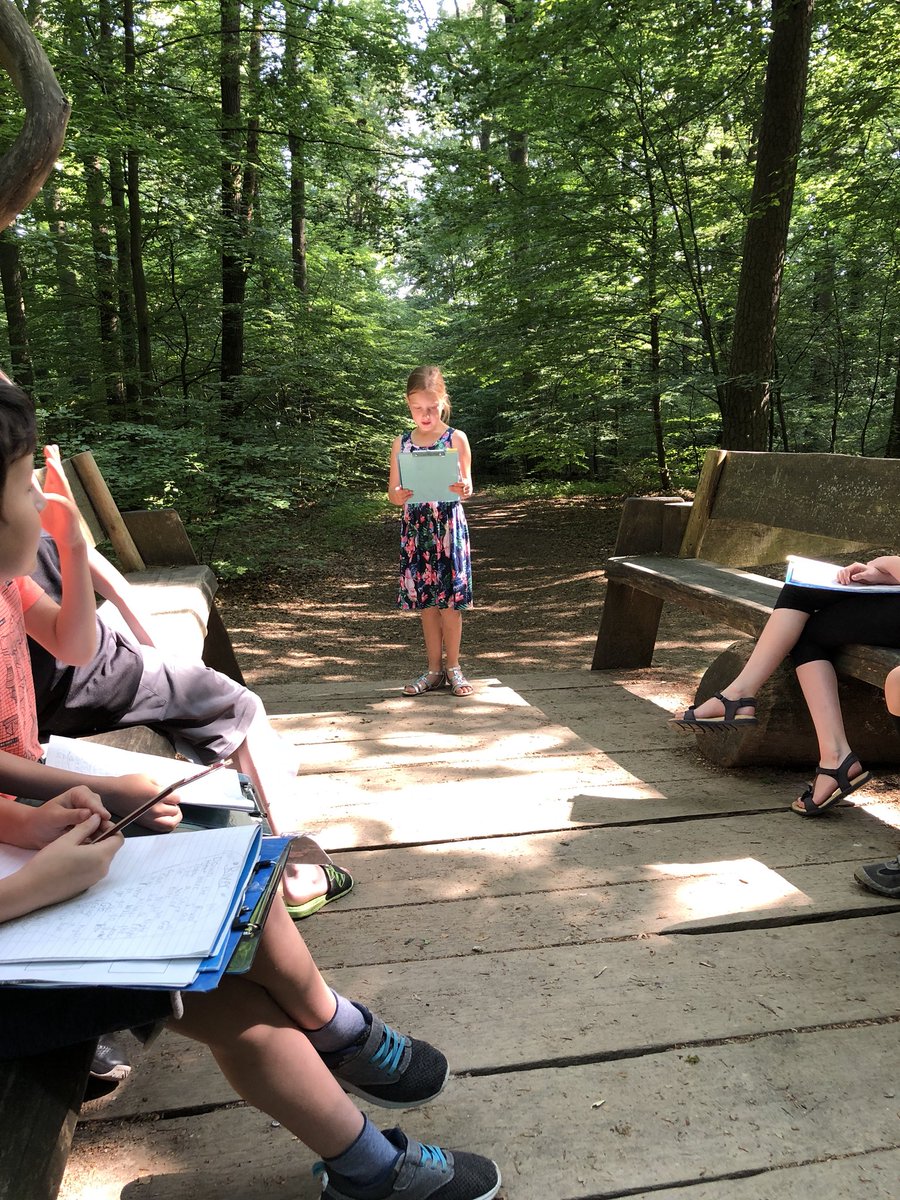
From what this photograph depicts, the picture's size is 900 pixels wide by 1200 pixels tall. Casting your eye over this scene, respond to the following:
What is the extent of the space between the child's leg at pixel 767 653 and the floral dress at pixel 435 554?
156 centimetres

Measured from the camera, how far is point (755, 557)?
3.91m

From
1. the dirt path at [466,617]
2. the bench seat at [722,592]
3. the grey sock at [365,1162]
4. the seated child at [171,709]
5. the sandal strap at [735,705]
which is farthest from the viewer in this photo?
the dirt path at [466,617]

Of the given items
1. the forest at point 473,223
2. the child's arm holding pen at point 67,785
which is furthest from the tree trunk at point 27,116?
the forest at point 473,223

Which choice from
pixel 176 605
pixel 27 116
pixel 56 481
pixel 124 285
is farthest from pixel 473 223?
pixel 56 481

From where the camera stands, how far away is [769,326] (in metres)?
6.70

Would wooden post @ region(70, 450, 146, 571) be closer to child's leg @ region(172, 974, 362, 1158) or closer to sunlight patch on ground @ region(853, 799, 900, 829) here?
child's leg @ region(172, 974, 362, 1158)

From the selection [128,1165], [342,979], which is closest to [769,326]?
[342,979]

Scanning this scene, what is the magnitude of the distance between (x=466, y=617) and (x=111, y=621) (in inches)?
191

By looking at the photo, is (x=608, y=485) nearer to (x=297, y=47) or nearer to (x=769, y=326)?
(x=769, y=326)

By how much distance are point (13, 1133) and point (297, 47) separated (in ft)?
33.6

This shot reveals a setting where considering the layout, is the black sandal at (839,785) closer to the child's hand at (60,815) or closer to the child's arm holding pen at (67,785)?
the child's arm holding pen at (67,785)

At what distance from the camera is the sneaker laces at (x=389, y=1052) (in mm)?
1330

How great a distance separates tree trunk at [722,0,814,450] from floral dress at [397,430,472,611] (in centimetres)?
372

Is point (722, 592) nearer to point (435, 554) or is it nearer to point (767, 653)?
point (767, 653)
